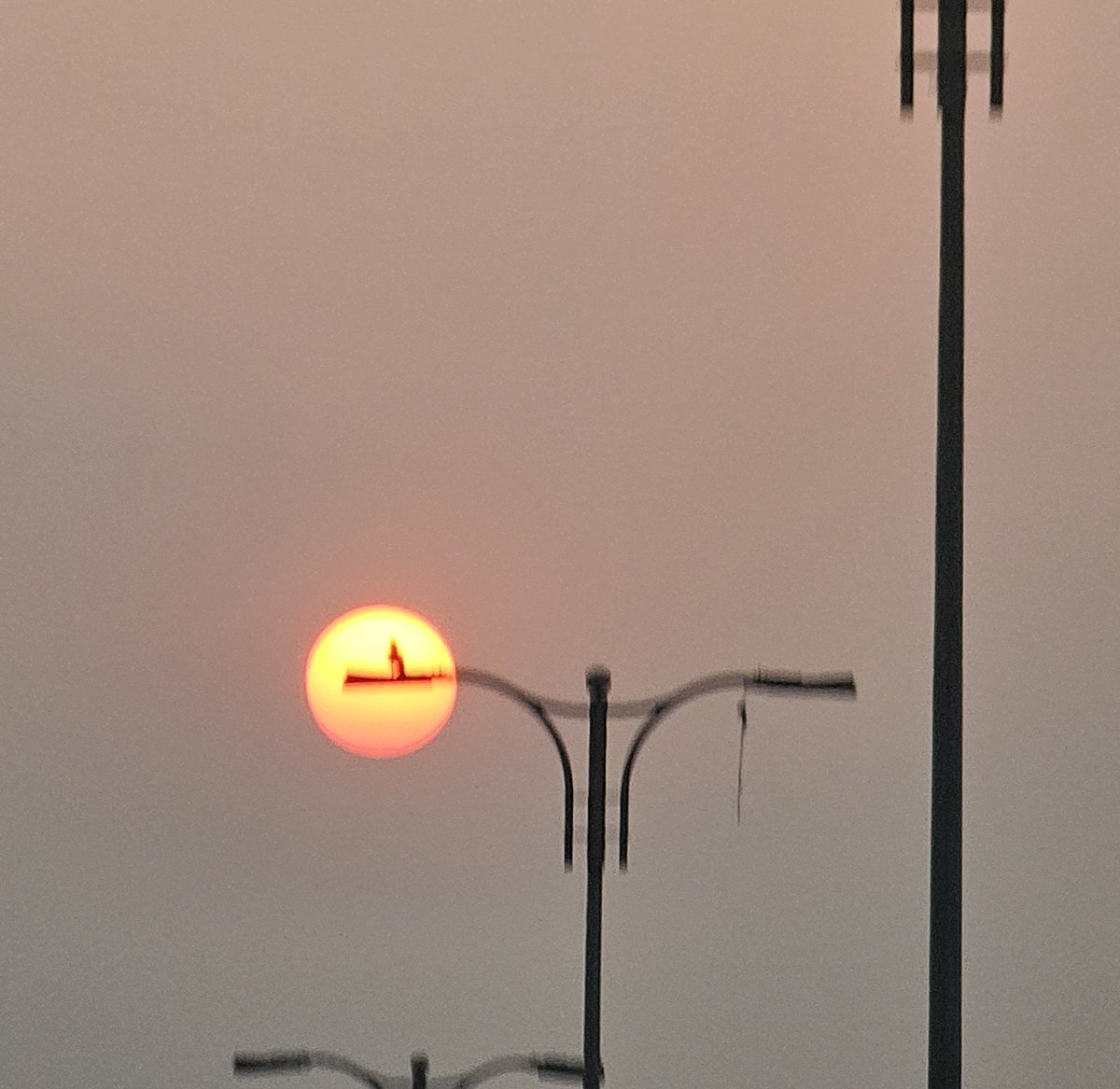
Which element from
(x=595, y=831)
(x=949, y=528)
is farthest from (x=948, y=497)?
(x=595, y=831)

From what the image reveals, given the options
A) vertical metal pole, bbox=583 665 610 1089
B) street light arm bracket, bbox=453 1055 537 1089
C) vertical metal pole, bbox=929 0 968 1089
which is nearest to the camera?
vertical metal pole, bbox=929 0 968 1089

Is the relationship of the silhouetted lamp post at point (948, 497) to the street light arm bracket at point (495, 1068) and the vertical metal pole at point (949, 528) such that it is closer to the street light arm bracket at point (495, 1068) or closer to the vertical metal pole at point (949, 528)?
the vertical metal pole at point (949, 528)

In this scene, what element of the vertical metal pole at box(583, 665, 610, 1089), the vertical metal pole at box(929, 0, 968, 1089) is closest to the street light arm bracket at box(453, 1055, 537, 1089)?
the vertical metal pole at box(583, 665, 610, 1089)

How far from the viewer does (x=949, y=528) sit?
114 inches

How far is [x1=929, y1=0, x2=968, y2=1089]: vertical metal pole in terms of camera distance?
2812 mm

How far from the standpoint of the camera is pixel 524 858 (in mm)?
4945

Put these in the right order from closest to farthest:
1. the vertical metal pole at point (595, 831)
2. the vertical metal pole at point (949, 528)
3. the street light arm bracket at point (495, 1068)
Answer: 1. the vertical metal pole at point (949, 528)
2. the vertical metal pole at point (595, 831)
3. the street light arm bracket at point (495, 1068)

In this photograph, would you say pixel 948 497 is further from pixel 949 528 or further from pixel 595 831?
pixel 595 831

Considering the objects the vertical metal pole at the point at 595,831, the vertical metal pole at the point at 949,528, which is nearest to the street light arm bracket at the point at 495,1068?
the vertical metal pole at the point at 595,831

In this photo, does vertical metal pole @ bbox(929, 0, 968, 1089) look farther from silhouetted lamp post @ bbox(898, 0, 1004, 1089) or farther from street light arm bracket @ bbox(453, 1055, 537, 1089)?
street light arm bracket @ bbox(453, 1055, 537, 1089)

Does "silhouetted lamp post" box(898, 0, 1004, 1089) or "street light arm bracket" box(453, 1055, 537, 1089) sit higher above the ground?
"silhouetted lamp post" box(898, 0, 1004, 1089)

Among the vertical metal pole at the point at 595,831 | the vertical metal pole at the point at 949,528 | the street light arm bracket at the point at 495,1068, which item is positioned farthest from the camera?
the street light arm bracket at the point at 495,1068

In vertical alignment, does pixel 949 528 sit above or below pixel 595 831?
above

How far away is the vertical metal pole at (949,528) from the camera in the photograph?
281 cm
